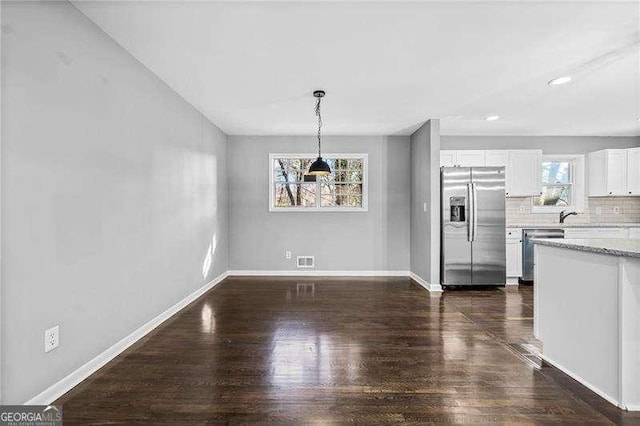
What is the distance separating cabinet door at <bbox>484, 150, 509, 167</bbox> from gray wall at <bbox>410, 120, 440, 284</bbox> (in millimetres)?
1238

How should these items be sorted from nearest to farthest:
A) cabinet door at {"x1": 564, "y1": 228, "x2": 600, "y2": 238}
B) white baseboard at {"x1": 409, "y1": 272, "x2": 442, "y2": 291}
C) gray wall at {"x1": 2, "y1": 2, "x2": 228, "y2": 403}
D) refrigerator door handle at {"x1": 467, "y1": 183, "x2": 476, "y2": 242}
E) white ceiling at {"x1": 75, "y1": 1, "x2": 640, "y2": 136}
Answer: gray wall at {"x1": 2, "y1": 2, "x2": 228, "y2": 403}, white ceiling at {"x1": 75, "y1": 1, "x2": 640, "y2": 136}, white baseboard at {"x1": 409, "y1": 272, "x2": 442, "y2": 291}, refrigerator door handle at {"x1": 467, "y1": 183, "x2": 476, "y2": 242}, cabinet door at {"x1": 564, "y1": 228, "x2": 600, "y2": 238}

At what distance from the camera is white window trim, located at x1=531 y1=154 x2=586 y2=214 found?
5891mm

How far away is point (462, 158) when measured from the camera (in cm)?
554

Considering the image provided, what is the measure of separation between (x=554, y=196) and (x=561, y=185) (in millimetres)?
228

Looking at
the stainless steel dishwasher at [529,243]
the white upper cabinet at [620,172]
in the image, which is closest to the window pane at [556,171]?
the white upper cabinet at [620,172]

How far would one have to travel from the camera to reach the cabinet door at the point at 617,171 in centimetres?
557

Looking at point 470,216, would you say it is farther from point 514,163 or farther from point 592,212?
point 592,212

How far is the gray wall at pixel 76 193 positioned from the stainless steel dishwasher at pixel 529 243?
5290 mm

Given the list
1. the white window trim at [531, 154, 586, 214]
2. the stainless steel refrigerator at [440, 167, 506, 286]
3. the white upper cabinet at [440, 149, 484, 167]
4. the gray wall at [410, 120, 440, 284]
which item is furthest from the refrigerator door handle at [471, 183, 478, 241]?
the white window trim at [531, 154, 586, 214]

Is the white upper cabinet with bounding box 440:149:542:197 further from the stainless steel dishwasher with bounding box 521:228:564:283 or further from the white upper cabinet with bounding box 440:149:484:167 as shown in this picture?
the stainless steel dishwasher with bounding box 521:228:564:283

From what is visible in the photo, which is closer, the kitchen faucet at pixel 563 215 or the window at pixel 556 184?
the kitchen faucet at pixel 563 215

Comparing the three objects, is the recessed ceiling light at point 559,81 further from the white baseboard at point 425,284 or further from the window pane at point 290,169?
the window pane at point 290,169

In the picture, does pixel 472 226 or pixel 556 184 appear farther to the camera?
pixel 556 184

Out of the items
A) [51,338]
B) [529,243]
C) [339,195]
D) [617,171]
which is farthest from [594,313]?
[617,171]
